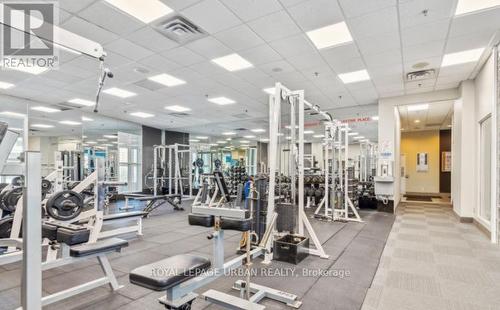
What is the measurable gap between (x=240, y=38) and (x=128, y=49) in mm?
1899

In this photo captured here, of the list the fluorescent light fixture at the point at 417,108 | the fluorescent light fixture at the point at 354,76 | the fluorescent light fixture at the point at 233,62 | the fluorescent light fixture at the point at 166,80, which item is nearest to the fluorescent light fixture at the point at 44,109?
the fluorescent light fixture at the point at 166,80

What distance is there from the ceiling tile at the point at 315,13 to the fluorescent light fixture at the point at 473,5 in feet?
4.56

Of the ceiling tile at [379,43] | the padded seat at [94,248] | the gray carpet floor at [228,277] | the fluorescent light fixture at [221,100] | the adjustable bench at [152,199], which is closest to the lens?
the padded seat at [94,248]

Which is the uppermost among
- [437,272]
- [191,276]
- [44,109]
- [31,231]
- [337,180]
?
[44,109]

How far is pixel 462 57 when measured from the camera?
472 centimetres

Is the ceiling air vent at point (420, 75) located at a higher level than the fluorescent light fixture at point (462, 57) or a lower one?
lower

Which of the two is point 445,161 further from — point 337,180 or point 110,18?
point 110,18

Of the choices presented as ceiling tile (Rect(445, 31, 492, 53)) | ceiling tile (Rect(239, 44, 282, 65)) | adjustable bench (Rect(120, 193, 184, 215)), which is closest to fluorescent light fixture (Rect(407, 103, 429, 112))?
ceiling tile (Rect(445, 31, 492, 53))

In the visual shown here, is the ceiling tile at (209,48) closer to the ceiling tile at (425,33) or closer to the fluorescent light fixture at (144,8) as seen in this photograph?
the fluorescent light fixture at (144,8)

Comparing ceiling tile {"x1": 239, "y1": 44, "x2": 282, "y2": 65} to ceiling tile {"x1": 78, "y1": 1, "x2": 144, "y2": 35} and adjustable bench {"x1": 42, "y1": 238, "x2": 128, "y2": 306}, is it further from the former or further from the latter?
adjustable bench {"x1": 42, "y1": 238, "x2": 128, "y2": 306}

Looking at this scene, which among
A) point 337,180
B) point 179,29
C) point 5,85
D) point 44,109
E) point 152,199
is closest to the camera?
point 179,29

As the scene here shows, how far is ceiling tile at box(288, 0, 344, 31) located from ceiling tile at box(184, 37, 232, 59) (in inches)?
52.1

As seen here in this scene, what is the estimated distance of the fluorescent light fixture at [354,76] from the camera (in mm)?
5480

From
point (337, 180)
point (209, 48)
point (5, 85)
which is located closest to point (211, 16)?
point (209, 48)
